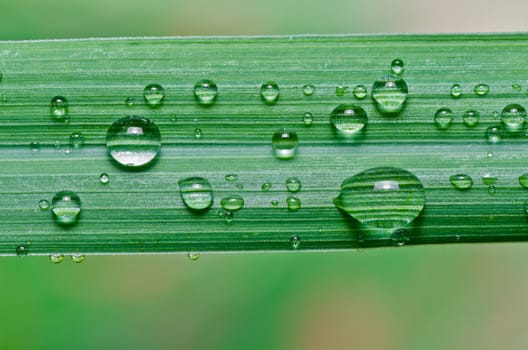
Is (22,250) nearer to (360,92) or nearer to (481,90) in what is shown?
(360,92)

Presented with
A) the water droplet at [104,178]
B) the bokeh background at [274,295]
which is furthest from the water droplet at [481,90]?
the bokeh background at [274,295]

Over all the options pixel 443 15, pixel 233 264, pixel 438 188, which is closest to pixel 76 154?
pixel 438 188

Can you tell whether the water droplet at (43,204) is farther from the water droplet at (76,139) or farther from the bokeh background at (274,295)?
the bokeh background at (274,295)

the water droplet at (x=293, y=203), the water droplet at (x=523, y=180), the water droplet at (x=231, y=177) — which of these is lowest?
the water droplet at (x=293, y=203)

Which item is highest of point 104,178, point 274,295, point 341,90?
point 341,90

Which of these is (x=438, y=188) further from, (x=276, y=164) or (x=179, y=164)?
(x=179, y=164)

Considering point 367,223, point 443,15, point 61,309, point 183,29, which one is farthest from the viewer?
point 183,29

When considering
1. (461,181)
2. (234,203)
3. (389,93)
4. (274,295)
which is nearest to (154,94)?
(234,203)
